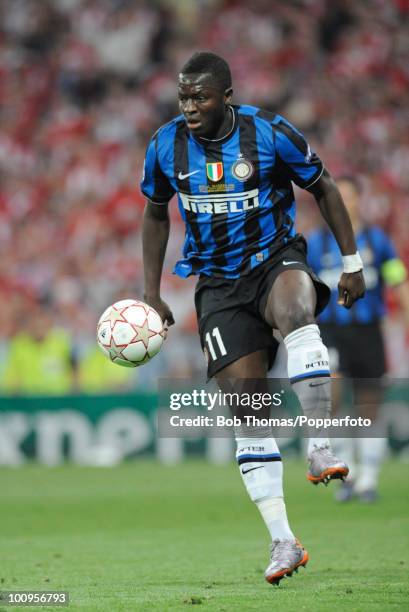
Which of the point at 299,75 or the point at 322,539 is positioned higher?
the point at 299,75

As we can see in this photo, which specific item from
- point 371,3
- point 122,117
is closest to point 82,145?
point 122,117

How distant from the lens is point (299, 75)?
52.5 feet

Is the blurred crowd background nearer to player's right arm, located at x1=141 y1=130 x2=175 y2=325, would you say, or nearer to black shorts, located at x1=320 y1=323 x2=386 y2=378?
black shorts, located at x1=320 y1=323 x2=386 y2=378

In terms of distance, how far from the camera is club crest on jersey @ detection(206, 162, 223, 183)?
4906mm

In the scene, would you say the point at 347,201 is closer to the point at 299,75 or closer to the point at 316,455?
the point at 316,455

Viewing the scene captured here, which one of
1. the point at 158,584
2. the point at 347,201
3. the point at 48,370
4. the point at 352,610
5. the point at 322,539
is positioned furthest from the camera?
the point at 48,370

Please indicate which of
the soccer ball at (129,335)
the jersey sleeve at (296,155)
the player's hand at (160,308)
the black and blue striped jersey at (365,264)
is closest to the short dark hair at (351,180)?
the black and blue striped jersey at (365,264)

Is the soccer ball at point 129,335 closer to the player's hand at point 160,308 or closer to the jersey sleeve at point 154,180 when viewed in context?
the player's hand at point 160,308

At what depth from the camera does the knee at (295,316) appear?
182 inches

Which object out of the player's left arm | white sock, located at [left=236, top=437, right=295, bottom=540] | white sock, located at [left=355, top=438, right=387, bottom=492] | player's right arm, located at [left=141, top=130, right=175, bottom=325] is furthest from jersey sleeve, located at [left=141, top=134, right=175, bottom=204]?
white sock, located at [left=355, top=438, right=387, bottom=492]

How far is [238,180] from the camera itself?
4883mm

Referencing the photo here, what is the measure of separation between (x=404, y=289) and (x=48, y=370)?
597 cm

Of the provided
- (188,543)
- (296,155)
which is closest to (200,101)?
(296,155)

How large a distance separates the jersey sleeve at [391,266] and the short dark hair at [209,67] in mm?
3909
